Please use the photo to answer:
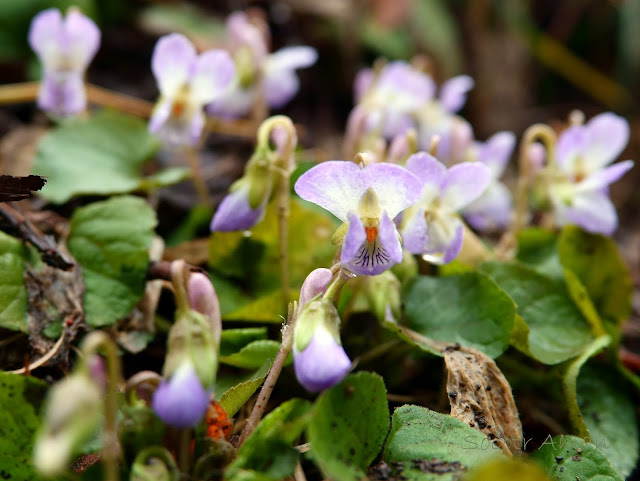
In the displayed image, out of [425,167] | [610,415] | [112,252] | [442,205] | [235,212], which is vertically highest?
[425,167]

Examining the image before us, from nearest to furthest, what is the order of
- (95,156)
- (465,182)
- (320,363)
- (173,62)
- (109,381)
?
(109,381) < (320,363) < (465,182) < (173,62) < (95,156)

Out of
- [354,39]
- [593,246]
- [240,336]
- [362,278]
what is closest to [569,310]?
[593,246]

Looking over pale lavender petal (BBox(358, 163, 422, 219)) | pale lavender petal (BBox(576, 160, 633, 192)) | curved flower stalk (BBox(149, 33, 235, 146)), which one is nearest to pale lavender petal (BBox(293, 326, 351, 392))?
pale lavender petal (BBox(358, 163, 422, 219))

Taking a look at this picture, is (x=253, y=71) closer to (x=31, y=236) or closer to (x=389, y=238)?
(x=31, y=236)

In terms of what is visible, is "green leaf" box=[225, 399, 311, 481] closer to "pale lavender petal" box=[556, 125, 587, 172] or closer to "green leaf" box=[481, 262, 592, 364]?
"green leaf" box=[481, 262, 592, 364]

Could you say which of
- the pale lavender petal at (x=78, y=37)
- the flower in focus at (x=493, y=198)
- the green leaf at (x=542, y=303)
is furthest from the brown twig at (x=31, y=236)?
the flower in focus at (x=493, y=198)

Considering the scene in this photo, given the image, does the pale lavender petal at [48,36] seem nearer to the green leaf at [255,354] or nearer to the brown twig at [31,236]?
the brown twig at [31,236]

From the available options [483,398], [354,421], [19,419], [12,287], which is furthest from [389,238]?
[12,287]
